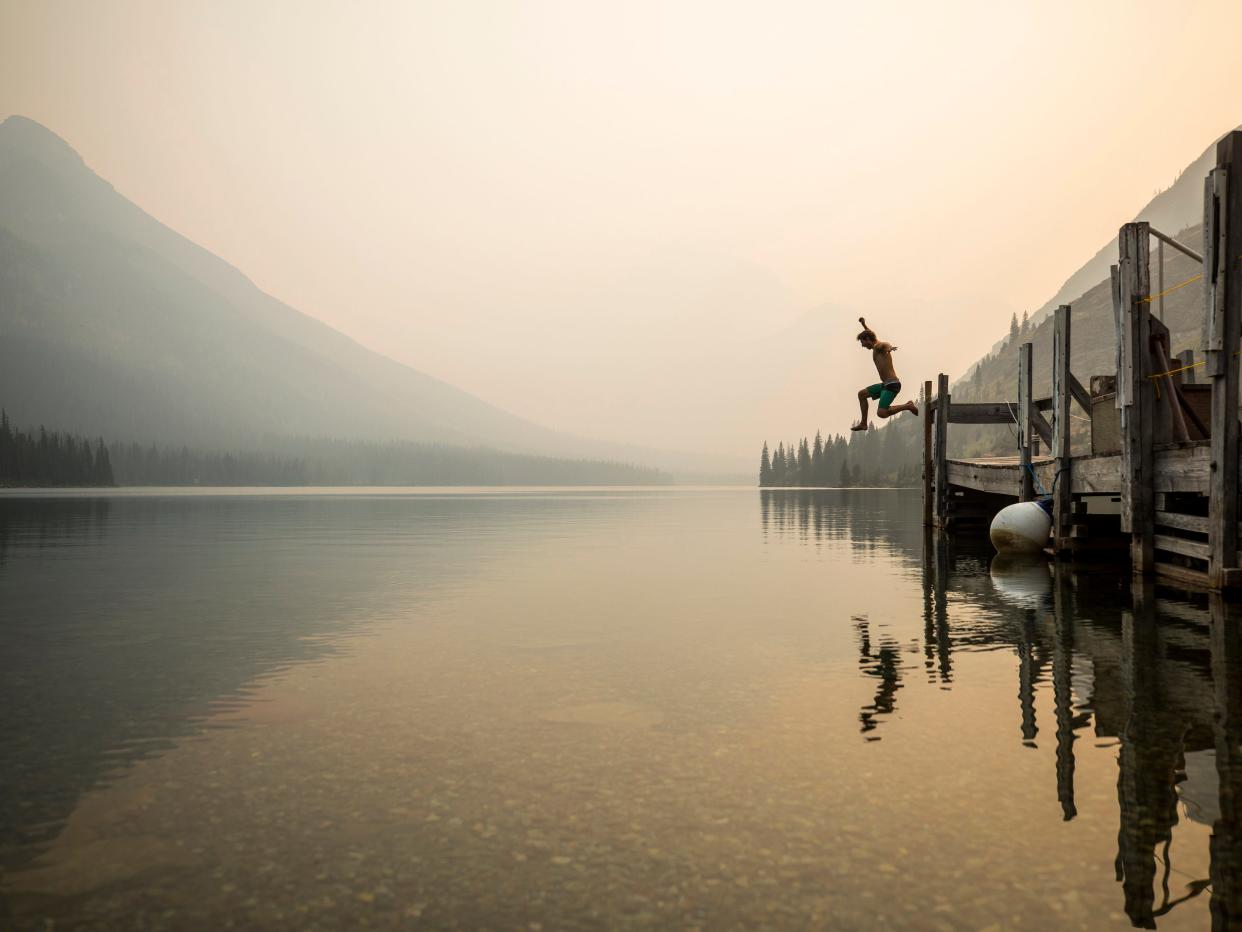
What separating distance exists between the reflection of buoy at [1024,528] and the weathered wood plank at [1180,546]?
656cm

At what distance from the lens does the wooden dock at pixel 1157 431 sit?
14.9 meters

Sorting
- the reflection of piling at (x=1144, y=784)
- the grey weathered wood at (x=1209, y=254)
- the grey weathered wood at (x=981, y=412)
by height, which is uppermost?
the grey weathered wood at (x=1209, y=254)

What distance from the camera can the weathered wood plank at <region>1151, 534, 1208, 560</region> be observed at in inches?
626

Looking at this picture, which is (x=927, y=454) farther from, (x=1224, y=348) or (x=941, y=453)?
(x=1224, y=348)

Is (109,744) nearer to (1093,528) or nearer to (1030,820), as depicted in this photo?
(1030,820)

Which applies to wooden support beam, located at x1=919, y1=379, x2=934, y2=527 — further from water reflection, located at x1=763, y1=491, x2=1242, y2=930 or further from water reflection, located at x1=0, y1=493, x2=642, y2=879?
water reflection, located at x1=0, y1=493, x2=642, y2=879

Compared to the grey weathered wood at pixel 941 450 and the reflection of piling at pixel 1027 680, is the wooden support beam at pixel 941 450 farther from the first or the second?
the reflection of piling at pixel 1027 680

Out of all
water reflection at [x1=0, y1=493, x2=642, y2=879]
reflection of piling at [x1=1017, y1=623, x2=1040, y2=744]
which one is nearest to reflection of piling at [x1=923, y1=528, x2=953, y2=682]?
reflection of piling at [x1=1017, y1=623, x2=1040, y2=744]

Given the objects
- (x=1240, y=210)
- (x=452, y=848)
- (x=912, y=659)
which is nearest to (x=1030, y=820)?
(x=452, y=848)

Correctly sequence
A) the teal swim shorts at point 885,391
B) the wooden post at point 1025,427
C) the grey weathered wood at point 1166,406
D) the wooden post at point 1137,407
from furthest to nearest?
the wooden post at point 1025,427, the teal swim shorts at point 885,391, the grey weathered wood at point 1166,406, the wooden post at point 1137,407

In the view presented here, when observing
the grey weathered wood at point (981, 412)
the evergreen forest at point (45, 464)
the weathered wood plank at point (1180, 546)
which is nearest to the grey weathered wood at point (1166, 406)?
the weathered wood plank at point (1180, 546)

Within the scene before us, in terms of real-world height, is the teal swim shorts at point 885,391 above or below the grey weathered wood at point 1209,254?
below

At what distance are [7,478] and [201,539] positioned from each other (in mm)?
177511

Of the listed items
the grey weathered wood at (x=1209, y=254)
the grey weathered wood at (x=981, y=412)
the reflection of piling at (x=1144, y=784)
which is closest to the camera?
the reflection of piling at (x=1144, y=784)
